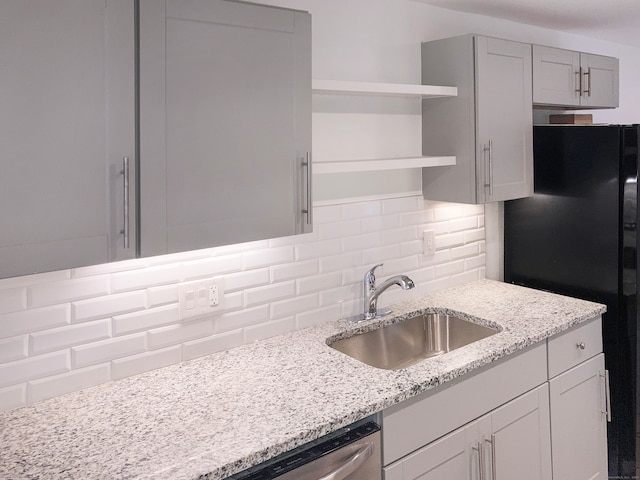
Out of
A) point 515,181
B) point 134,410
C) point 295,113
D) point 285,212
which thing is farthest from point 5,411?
point 515,181

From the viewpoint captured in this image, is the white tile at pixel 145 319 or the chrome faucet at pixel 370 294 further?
the chrome faucet at pixel 370 294

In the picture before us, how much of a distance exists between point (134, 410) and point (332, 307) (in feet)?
3.30

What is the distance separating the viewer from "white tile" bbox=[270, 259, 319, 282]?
7.20 feet

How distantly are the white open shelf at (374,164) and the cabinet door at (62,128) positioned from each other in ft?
2.58

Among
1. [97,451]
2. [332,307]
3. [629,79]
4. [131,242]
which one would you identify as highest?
[629,79]

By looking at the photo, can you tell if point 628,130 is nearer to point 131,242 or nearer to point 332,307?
point 332,307

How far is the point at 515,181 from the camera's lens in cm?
267

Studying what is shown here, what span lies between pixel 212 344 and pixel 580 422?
5.42ft

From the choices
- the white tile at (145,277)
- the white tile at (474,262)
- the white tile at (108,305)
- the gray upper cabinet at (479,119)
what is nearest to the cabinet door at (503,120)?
the gray upper cabinet at (479,119)

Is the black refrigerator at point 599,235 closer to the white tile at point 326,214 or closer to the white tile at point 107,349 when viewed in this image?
the white tile at point 326,214

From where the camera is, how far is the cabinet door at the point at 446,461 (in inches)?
67.7

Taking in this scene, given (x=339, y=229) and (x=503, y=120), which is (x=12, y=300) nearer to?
(x=339, y=229)

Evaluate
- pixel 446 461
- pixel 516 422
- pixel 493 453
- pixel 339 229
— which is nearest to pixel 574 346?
pixel 516 422

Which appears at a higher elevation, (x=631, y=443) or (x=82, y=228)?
(x=82, y=228)
